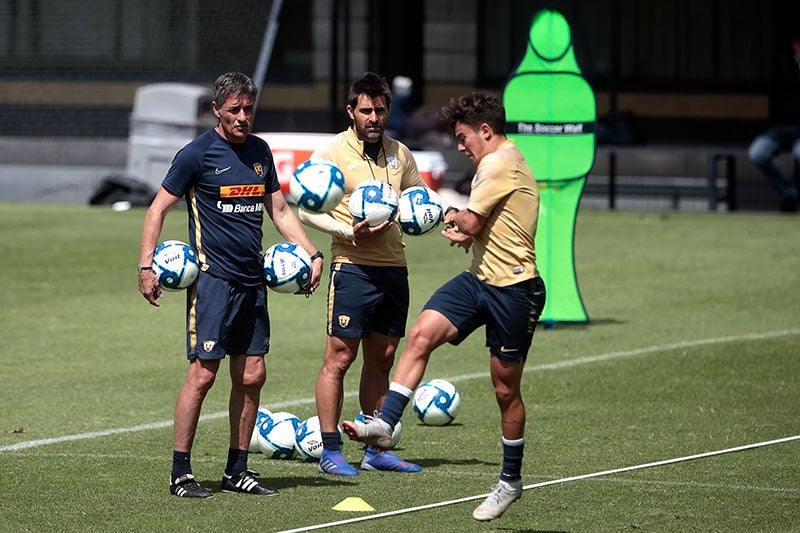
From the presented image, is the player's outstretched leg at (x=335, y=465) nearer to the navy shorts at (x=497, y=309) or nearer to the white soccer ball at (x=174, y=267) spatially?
the navy shorts at (x=497, y=309)

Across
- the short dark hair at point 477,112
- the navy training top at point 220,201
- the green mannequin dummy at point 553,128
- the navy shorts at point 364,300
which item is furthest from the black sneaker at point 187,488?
the green mannequin dummy at point 553,128

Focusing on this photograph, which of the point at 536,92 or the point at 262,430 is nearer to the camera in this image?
the point at 262,430

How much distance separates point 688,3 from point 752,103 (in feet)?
9.74

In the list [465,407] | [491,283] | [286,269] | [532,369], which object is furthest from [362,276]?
[532,369]

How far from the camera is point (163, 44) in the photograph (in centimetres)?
3756

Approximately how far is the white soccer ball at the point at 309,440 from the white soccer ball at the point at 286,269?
1082mm

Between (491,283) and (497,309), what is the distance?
0.14 meters

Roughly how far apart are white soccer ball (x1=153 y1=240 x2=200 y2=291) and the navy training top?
0.36 feet

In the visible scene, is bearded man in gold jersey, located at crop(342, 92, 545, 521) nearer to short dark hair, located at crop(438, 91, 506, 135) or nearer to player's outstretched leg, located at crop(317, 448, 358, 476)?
short dark hair, located at crop(438, 91, 506, 135)

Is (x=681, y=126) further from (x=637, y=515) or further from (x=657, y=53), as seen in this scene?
(x=637, y=515)

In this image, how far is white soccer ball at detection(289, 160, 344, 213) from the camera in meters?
8.23

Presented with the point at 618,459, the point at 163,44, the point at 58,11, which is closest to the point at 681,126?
the point at 163,44

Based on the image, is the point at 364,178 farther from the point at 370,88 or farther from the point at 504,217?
the point at 504,217

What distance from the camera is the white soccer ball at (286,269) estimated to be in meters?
7.99
